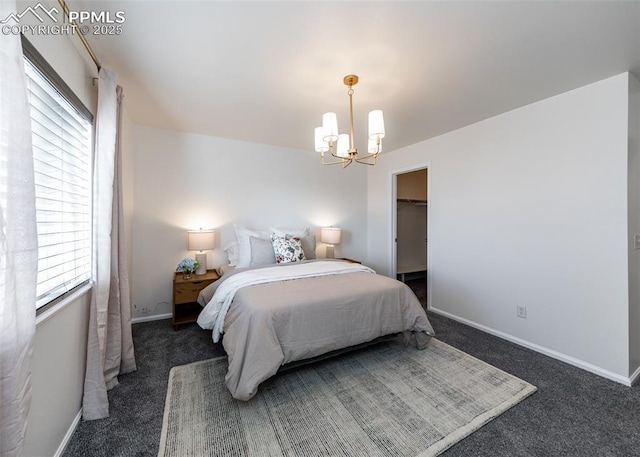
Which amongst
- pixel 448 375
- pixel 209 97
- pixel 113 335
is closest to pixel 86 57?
pixel 209 97

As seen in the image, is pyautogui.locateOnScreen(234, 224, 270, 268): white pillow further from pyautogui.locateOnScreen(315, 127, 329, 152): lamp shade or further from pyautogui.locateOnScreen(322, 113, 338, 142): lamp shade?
pyautogui.locateOnScreen(322, 113, 338, 142): lamp shade

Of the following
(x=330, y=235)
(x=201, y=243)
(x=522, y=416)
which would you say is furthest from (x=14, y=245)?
(x=330, y=235)

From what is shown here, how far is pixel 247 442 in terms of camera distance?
1435 mm

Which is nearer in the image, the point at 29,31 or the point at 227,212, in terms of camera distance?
the point at 29,31

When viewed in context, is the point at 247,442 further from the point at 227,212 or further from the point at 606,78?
the point at 606,78

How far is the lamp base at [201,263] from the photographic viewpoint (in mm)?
3193

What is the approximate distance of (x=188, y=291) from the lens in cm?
291

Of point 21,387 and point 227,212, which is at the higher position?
point 227,212

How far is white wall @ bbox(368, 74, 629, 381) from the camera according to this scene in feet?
6.72

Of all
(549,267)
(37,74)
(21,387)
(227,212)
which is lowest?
(21,387)

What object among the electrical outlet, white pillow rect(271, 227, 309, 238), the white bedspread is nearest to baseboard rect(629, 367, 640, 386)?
the electrical outlet

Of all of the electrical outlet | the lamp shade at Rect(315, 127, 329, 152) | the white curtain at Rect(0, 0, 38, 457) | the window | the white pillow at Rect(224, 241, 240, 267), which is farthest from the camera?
the white pillow at Rect(224, 241, 240, 267)

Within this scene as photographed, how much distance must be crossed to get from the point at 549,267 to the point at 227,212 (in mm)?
3690

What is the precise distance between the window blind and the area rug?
42.2 inches
